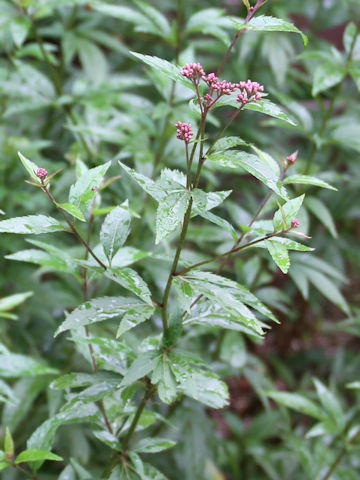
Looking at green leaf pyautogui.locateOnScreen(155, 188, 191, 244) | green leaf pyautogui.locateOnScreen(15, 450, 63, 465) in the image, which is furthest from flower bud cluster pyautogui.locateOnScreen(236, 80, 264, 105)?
green leaf pyautogui.locateOnScreen(15, 450, 63, 465)

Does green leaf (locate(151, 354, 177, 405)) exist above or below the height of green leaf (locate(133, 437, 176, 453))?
above

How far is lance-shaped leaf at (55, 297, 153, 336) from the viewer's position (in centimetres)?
74

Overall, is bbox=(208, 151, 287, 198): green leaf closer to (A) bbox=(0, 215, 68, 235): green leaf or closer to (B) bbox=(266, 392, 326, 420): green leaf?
(A) bbox=(0, 215, 68, 235): green leaf

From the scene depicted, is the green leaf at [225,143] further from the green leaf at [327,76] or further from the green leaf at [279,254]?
the green leaf at [327,76]

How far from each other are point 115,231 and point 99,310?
136 millimetres

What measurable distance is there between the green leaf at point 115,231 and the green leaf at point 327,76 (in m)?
0.78

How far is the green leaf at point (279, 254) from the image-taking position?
2.31 ft

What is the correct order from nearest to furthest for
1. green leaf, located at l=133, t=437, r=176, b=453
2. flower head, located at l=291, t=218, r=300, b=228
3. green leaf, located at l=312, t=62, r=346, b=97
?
flower head, located at l=291, t=218, r=300, b=228 → green leaf, located at l=133, t=437, r=176, b=453 → green leaf, located at l=312, t=62, r=346, b=97

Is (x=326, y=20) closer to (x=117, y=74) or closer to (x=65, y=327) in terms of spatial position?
(x=117, y=74)

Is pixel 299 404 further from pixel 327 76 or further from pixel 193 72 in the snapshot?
pixel 193 72

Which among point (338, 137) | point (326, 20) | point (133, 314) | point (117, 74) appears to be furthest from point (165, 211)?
point (326, 20)

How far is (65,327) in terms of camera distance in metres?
0.71

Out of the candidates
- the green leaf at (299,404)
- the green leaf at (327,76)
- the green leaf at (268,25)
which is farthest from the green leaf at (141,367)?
the green leaf at (327,76)

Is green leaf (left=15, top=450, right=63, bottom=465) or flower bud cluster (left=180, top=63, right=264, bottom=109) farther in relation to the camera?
green leaf (left=15, top=450, right=63, bottom=465)
